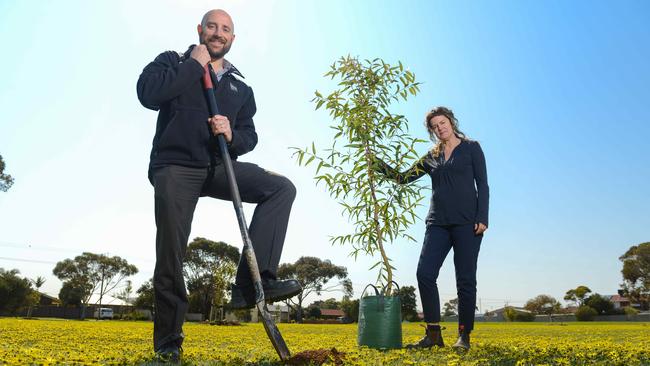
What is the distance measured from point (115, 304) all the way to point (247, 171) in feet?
371

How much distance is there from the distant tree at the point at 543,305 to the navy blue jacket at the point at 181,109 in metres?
78.4

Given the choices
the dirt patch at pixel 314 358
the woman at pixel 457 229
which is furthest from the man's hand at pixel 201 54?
the woman at pixel 457 229

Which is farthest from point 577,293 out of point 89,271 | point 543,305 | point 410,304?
point 89,271

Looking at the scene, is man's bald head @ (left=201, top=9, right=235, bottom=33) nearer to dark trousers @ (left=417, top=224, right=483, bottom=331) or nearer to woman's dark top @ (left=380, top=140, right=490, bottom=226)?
woman's dark top @ (left=380, top=140, right=490, bottom=226)

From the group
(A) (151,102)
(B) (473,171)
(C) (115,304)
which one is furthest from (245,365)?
(C) (115,304)

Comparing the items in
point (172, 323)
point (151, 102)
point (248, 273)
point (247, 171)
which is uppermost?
point (151, 102)

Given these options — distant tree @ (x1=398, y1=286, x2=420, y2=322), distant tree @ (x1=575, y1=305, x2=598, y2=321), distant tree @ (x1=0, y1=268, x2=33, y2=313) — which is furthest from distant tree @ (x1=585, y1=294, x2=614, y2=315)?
distant tree @ (x1=0, y1=268, x2=33, y2=313)

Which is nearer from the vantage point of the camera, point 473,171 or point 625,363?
point 625,363

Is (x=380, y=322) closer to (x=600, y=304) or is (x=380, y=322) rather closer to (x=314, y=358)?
(x=314, y=358)

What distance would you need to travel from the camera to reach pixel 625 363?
391cm

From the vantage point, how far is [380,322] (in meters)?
5.52

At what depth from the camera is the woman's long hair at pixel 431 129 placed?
6.21 m

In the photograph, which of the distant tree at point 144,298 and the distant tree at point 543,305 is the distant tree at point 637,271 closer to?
the distant tree at point 543,305

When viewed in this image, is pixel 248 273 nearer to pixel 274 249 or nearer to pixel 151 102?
pixel 274 249
